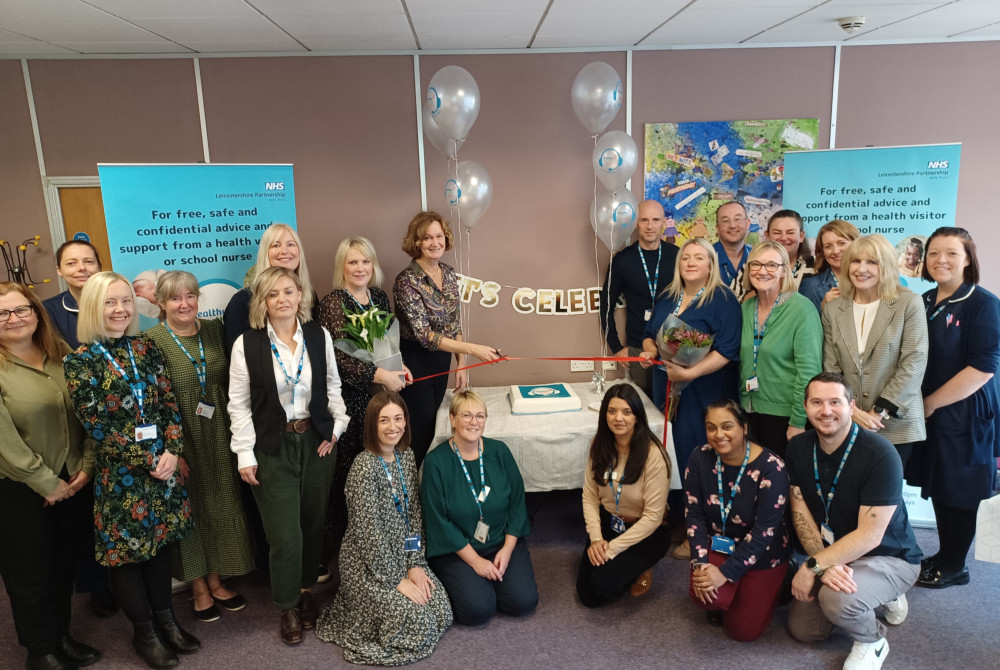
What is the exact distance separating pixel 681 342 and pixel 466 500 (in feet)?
4.01

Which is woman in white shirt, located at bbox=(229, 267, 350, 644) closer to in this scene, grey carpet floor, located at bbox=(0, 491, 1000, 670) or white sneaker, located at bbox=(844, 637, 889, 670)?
grey carpet floor, located at bbox=(0, 491, 1000, 670)

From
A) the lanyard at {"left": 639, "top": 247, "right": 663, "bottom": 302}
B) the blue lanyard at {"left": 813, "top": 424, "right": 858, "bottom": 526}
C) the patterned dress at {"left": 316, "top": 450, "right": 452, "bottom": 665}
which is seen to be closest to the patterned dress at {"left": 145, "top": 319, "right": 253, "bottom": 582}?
the patterned dress at {"left": 316, "top": 450, "right": 452, "bottom": 665}

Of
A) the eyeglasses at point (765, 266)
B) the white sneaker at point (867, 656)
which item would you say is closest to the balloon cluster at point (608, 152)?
the eyeglasses at point (765, 266)

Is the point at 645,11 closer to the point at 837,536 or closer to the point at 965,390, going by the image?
the point at 965,390

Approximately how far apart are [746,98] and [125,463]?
391 cm

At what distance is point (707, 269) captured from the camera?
295cm

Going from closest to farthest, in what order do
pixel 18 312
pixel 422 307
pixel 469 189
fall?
pixel 18 312
pixel 422 307
pixel 469 189

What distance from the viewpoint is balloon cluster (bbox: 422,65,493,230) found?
3311mm

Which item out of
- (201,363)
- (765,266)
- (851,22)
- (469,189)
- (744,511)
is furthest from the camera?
(469,189)

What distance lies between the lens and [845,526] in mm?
2410

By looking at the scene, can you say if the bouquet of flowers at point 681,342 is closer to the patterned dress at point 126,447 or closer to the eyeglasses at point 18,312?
the patterned dress at point 126,447

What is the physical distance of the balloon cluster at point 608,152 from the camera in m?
3.39

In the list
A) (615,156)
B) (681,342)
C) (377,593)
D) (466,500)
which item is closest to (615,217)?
(615,156)

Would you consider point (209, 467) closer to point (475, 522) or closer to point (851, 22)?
point (475, 522)
